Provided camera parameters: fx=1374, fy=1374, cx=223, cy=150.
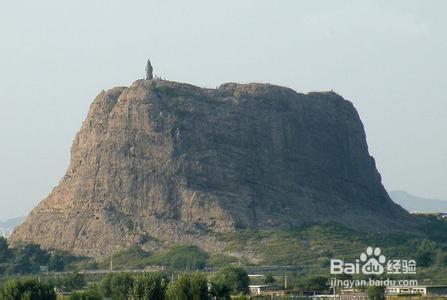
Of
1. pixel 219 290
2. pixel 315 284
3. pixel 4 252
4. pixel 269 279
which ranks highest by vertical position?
pixel 4 252

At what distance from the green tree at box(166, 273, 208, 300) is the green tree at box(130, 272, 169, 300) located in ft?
1.98

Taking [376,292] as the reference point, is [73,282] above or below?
above

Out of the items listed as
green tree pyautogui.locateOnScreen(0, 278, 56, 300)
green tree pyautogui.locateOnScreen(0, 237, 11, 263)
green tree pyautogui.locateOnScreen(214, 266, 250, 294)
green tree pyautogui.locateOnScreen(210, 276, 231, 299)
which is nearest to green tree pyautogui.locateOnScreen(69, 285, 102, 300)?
green tree pyautogui.locateOnScreen(0, 278, 56, 300)

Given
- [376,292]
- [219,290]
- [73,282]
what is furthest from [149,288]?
[73,282]

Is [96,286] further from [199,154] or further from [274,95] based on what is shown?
[274,95]

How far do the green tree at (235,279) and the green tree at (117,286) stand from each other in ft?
21.2

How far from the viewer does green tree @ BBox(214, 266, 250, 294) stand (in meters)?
88.4

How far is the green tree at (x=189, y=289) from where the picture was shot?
237 feet

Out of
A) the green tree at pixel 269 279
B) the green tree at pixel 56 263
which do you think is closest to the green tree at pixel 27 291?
the green tree at pixel 269 279

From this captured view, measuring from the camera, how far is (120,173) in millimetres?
133250

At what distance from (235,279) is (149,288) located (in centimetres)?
1769

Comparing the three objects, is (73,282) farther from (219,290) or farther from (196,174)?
(196,174)

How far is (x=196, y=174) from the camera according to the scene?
13100 cm

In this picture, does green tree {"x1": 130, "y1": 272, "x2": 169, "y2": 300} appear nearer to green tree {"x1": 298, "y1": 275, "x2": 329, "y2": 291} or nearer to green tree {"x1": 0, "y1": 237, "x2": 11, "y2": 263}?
green tree {"x1": 298, "y1": 275, "x2": 329, "y2": 291}
